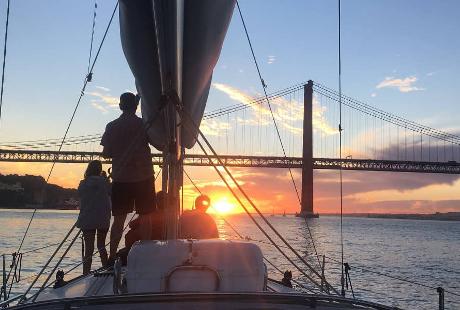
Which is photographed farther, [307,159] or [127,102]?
[307,159]

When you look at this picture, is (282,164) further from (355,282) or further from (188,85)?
(188,85)

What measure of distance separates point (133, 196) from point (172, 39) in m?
1.93

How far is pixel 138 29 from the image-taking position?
131 inches

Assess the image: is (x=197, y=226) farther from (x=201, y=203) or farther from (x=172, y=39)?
(x=172, y=39)

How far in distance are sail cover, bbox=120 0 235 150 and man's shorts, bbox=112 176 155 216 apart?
917 mm

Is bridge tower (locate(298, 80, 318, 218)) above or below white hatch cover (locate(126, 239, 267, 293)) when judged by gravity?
above

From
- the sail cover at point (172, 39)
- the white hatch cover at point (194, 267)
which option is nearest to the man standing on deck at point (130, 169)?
the sail cover at point (172, 39)

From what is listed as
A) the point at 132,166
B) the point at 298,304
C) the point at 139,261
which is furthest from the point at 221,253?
the point at 132,166

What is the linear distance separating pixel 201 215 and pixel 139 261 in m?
1.99

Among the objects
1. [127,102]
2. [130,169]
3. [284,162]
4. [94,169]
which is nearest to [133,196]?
[130,169]

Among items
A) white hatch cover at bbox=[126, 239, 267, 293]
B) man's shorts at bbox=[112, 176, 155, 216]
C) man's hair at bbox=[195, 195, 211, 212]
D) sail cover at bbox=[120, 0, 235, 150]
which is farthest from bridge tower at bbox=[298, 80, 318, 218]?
white hatch cover at bbox=[126, 239, 267, 293]

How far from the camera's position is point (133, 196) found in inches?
185

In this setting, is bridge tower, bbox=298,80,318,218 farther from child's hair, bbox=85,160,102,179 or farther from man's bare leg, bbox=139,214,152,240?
man's bare leg, bbox=139,214,152,240

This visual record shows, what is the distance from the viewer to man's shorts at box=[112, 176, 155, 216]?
4.66m
